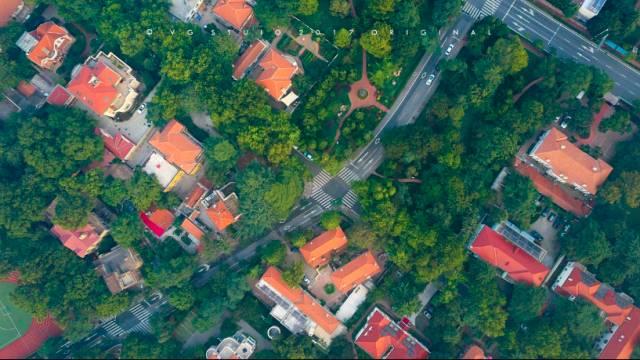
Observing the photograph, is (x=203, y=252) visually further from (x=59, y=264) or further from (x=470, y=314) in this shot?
(x=470, y=314)

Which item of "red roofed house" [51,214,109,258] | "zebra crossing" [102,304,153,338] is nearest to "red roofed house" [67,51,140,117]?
"red roofed house" [51,214,109,258]

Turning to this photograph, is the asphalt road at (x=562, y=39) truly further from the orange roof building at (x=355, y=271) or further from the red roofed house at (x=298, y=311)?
the red roofed house at (x=298, y=311)

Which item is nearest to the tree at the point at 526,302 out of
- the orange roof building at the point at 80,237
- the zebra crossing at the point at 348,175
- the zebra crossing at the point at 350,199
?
the zebra crossing at the point at 350,199

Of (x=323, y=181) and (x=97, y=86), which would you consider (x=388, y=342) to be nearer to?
(x=323, y=181)

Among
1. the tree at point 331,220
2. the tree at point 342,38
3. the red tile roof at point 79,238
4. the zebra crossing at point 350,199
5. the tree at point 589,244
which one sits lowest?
the red tile roof at point 79,238

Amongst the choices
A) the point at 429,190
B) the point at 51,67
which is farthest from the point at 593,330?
the point at 51,67

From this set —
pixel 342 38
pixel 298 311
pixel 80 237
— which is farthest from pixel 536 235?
pixel 80 237

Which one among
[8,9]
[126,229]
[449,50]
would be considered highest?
[449,50]
